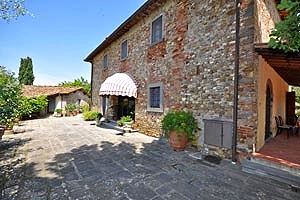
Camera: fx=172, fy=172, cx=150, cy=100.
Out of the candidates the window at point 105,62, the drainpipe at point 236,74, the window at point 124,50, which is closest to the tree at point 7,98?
the window at point 124,50

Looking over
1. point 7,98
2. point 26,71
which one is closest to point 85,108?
point 7,98

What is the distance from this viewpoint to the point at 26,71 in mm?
41750

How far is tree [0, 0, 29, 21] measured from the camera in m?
7.00

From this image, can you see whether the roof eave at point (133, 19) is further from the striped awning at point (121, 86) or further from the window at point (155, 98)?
the window at point (155, 98)

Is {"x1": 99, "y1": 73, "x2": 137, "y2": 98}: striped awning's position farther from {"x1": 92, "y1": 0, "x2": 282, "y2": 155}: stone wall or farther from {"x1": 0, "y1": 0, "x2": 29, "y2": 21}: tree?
{"x1": 0, "y1": 0, "x2": 29, "y2": 21}: tree

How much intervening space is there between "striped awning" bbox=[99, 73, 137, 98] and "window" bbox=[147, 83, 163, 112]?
154 centimetres

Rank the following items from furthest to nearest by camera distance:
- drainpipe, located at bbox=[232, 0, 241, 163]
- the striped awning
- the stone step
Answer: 1. the striped awning
2. drainpipe, located at bbox=[232, 0, 241, 163]
3. the stone step

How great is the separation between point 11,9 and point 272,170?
11260mm

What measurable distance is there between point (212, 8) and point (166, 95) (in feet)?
15.5

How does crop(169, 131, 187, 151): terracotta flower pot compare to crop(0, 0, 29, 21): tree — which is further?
crop(169, 131, 187, 151): terracotta flower pot

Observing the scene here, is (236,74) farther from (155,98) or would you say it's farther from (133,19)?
(133,19)

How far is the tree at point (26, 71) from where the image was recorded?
41406 mm

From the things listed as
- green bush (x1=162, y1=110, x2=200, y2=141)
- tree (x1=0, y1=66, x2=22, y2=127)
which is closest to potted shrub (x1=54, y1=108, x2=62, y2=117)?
tree (x1=0, y1=66, x2=22, y2=127)

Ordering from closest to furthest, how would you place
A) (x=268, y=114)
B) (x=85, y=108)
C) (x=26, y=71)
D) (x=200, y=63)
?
(x=200, y=63), (x=268, y=114), (x=85, y=108), (x=26, y=71)
